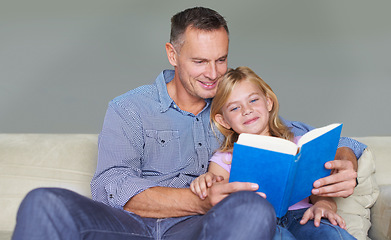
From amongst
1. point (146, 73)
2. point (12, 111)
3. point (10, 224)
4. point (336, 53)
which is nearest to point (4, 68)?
point (12, 111)

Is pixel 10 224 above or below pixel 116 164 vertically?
below

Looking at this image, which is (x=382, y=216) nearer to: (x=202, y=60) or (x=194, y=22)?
(x=202, y=60)

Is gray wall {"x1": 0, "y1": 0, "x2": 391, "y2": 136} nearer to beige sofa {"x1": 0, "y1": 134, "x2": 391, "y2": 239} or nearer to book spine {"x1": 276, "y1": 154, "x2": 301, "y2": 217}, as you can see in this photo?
beige sofa {"x1": 0, "y1": 134, "x2": 391, "y2": 239}

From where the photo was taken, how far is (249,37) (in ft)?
13.4

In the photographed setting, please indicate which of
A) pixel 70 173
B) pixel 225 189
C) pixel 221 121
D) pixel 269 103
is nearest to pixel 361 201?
pixel 269 103

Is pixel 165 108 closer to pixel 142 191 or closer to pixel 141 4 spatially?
pixel 142 191

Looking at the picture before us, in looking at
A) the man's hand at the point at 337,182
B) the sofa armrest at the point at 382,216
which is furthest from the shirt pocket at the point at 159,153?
the sofa armrest at the point at 382,216

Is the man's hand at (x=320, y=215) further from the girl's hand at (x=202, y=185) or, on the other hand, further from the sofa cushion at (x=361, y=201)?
the girl's hand at (x=202, y=185)

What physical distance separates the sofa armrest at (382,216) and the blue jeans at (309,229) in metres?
0.45

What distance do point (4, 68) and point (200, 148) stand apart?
7.03ft

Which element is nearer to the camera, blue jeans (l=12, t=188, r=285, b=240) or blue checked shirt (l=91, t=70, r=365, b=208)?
blue jeans (l=12, t=188, r=285, b=240)

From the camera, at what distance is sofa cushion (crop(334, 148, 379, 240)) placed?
7.84 ft

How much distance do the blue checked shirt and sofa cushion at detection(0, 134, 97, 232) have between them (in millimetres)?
394

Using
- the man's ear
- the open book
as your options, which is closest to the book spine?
the open book
